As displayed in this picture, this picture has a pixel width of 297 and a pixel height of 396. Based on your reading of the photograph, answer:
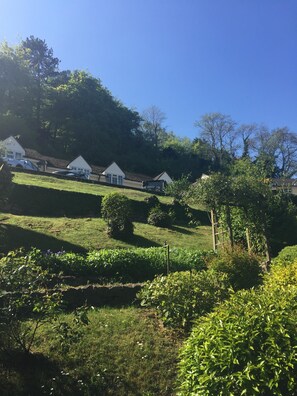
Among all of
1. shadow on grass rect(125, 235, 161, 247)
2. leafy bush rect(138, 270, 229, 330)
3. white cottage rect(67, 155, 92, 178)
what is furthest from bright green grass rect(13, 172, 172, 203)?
white cottage rect(67, 155, 92, 178)

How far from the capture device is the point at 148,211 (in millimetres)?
25359

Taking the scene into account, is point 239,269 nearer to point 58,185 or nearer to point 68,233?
point 68,233

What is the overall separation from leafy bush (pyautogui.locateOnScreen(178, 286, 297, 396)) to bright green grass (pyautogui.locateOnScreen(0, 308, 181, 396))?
137 centimetres

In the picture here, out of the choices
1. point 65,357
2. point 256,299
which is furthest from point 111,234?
point 256,299

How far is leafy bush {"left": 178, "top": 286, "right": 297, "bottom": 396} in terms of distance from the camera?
3637mm

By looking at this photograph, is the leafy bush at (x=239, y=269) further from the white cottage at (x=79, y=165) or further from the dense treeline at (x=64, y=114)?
the dense treeline at (x=64, y=114)

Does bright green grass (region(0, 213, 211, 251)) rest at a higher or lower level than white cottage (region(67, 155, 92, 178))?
lower

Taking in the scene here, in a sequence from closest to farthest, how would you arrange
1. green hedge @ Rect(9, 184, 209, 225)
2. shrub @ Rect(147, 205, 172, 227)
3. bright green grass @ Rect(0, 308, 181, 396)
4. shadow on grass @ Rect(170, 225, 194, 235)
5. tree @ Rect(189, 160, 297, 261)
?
bright green grass @ Rect(0, 308, 181, 396), tree @ Rect(189, 160, 297, 261), shadow on grass @ Rect(170, 225, 194, 235), green hedge @ Rect(9, 184, 209, 225), shrub @ Rect(147, 205, 172, 227)

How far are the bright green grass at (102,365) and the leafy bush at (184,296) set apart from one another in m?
0.32

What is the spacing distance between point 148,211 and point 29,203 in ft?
Answer: 24.2

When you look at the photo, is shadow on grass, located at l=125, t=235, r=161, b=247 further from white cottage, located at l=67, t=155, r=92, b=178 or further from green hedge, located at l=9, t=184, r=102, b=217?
white cottage, located at l=67, t=155, r=92, b=178

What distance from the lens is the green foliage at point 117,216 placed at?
17469mm

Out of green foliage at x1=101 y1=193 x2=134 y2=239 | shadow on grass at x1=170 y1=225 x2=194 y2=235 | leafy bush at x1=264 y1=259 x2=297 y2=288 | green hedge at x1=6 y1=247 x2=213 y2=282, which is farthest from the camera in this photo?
shadow on grass at x1=170 y1=225 x2=194 y2=235

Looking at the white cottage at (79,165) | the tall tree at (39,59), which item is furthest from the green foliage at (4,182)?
the tall tree at (39,59)
